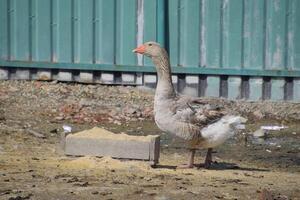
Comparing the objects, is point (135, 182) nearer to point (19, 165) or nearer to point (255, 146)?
point (19, 165)

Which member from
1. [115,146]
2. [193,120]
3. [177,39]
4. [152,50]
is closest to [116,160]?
[115,146]

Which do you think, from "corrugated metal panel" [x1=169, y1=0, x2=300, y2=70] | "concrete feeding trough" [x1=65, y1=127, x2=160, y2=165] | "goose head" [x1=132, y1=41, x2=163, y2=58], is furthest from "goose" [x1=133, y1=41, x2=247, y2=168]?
"corrugated metal panel" [x1=169, y1=0, x2=300, y2=70]

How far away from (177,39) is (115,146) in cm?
510

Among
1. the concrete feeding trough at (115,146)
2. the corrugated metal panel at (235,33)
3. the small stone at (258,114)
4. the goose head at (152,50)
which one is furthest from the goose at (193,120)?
the corrugated metal panel at (235,33)

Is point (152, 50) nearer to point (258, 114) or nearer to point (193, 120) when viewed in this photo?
point (193, 120)

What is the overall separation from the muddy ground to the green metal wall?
1.30ft

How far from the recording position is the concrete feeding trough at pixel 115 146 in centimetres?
905

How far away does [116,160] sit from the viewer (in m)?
9.12

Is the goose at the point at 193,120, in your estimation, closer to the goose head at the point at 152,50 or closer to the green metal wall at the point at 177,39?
the goose head at the point at 152,50

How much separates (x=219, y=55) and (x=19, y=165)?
18.2 ft

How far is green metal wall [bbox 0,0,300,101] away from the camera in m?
13.7

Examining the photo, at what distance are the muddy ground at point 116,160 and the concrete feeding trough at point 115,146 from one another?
0.09 meters

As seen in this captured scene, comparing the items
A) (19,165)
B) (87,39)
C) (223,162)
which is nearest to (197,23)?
(87,39)

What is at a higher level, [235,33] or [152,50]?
[235,33]
